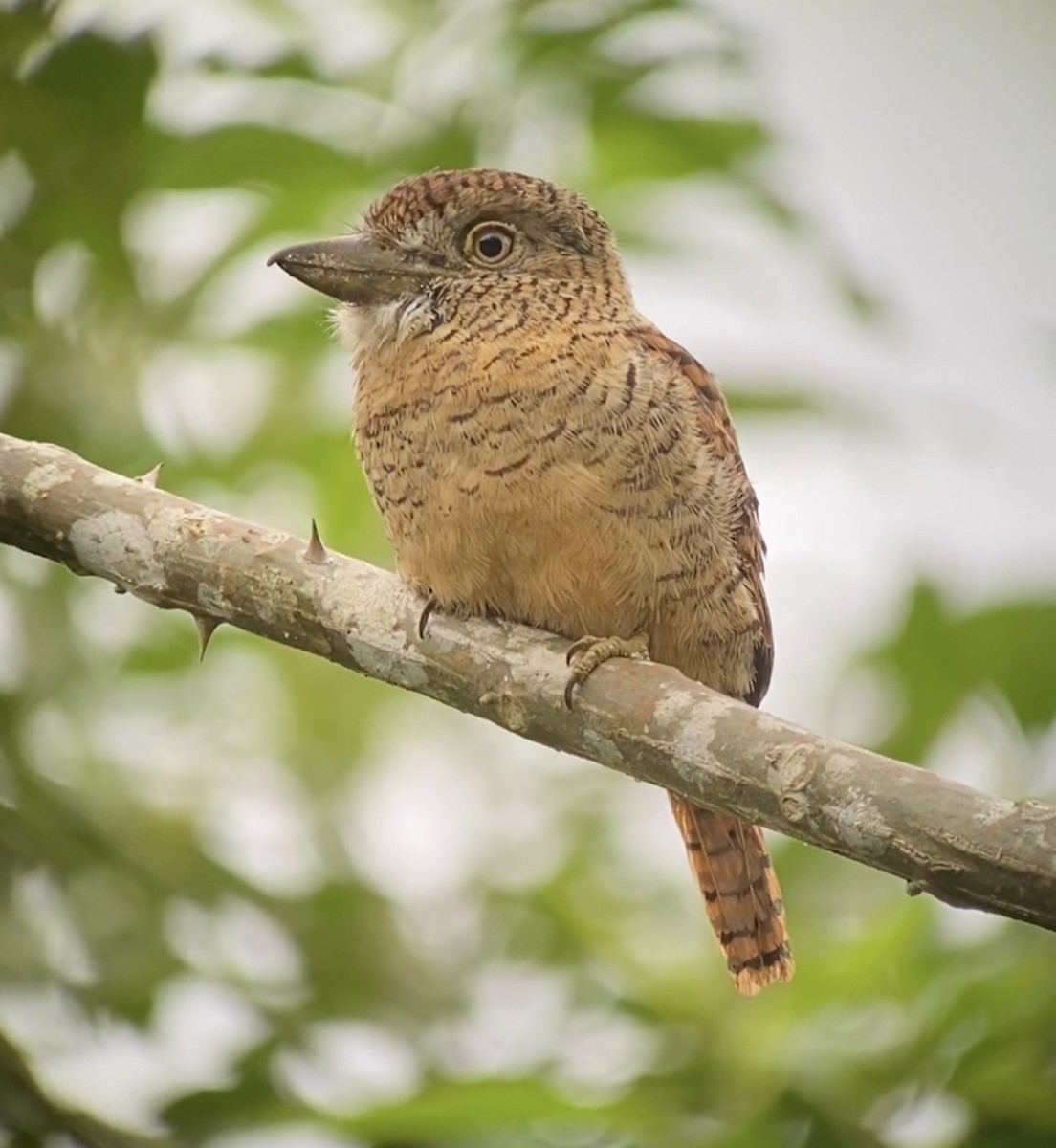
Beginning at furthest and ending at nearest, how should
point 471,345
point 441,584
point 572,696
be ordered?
1. point 471,345
2. point 441,584
3. point 572,696

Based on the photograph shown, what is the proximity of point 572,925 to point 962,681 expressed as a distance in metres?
0.77

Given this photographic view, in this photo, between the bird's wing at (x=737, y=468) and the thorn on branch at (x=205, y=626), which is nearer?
the thorn on branch at (x=205, y=626)

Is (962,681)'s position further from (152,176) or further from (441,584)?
(152,176)

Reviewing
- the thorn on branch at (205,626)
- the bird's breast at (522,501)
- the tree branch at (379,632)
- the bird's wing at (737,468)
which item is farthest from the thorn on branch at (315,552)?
the bird's wing at (737,468)

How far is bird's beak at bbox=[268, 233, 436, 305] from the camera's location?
2.62m

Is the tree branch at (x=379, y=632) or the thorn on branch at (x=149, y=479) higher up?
the thorn on branch at (x=149, y=479)

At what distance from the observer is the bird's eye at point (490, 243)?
275 cm

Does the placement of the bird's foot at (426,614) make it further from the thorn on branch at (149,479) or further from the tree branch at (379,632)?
the thorn on branch at (149,479)

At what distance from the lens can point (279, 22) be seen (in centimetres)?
285

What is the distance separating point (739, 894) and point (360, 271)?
119 centimetres

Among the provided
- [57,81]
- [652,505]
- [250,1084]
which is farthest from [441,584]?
[57,81]

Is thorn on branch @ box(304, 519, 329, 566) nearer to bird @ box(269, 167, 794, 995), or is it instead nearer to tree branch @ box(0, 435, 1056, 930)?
tree branch @ box(0, 435, 1056, 930)

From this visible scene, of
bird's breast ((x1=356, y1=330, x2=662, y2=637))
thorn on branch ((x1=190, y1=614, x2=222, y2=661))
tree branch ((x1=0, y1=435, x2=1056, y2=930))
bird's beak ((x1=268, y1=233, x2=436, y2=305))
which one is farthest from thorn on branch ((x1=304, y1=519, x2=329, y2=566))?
bird's beak ((x1=268, y1=233, x2=436, y2=305))

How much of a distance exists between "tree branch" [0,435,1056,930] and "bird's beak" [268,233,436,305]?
0.62 meters
